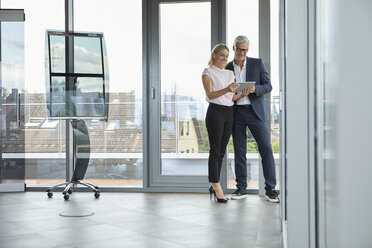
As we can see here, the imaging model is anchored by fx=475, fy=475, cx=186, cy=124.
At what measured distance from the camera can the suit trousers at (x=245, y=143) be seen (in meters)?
4.25

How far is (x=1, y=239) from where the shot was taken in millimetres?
2809

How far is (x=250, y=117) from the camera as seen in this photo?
4.29 m

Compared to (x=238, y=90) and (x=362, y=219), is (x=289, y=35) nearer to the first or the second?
(x=362, y=219)

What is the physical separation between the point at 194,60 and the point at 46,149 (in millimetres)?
1837

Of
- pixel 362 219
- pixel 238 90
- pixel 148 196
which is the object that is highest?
pixel 238 90

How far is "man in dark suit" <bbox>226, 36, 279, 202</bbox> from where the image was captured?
424 centimetres

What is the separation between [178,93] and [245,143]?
3.25 ft

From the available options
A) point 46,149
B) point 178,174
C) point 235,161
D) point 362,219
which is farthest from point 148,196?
point 362,219

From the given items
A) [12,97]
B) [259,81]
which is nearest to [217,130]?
[259,81]

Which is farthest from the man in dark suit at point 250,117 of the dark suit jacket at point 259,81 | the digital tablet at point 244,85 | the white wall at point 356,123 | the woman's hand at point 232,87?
the white wall at point 356,123

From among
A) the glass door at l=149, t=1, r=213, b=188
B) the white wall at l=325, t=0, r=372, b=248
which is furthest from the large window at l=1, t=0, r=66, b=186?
the white wall at l=325, t=0, r=372, b=248

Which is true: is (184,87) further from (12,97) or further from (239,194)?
(12,97)

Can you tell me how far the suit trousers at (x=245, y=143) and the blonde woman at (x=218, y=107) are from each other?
0.27 metres

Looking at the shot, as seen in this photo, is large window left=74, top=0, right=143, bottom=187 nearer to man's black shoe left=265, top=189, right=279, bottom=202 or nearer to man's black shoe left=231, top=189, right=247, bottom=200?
man's black shoe left=231, top=189, right=247, bottom=200
